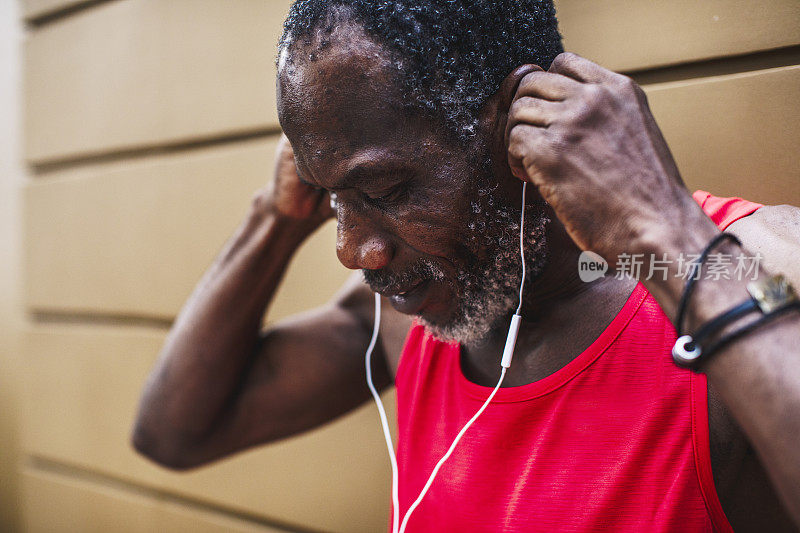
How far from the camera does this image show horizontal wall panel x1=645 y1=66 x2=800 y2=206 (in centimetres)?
115

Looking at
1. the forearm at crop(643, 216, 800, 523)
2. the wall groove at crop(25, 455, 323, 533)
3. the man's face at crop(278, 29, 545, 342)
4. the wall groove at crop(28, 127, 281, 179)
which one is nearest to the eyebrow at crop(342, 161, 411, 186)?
the man's face at crop(278, 29, 545, 342)

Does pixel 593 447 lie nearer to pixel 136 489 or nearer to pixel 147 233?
pixel 147 233

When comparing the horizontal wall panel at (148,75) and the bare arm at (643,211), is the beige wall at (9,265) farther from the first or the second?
the bare arm at (643,211)

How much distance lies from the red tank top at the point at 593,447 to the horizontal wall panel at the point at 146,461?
2.18ft

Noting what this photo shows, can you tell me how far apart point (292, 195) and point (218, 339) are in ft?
1.27

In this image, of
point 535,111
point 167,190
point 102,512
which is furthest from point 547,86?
point 102,512

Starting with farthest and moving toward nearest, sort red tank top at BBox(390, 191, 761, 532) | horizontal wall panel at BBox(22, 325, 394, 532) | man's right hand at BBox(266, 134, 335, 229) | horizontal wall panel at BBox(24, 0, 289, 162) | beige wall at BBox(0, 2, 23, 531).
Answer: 1. beige wall at BBox(0, 2, 23, 531)
2. horizontal wall panel at BBox(24, 0, 289, 162)
3. horizontal wall panel at BBox(22, 325, 394, 532)
4. man's right hand at BBox(266, 134, 335, 229)
5. red tank top at BBox(390, 191, 761, 532)

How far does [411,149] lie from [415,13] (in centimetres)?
20

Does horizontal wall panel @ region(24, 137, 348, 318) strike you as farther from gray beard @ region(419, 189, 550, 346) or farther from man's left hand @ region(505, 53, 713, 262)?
man's left hand @ region(505, 53, 713, 262)

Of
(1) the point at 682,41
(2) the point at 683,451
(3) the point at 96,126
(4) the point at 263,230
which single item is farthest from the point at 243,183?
(2) the point at 683,451

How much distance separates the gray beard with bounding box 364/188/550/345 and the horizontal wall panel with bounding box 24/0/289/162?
3.44 ft

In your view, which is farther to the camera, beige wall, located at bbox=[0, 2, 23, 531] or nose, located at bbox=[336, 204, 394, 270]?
beige wall, located at bbox=[0, 2, 23, 531]

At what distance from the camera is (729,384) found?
695mm

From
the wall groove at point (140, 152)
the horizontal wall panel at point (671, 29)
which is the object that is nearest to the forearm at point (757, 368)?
the horizontal wall panel at point (671, 29)
